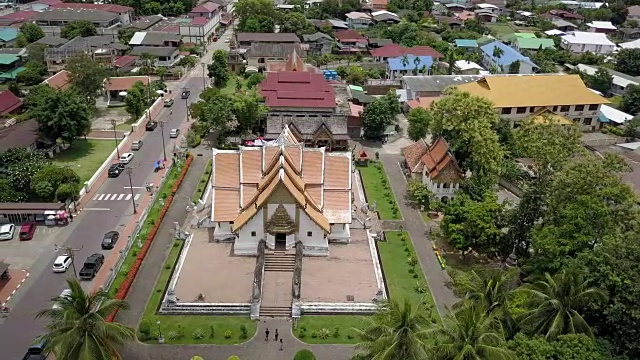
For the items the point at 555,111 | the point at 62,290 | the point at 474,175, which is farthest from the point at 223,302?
the point at 555,111

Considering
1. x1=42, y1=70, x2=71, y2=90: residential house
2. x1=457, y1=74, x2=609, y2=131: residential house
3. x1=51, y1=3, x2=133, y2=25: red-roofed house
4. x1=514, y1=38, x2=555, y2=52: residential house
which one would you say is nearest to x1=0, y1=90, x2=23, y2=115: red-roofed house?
x1=42, y1=70, x2=71, y2=90: residential house

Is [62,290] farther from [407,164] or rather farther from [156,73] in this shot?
[156,73]

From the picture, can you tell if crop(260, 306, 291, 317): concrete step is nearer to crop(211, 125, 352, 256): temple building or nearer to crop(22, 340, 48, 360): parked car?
crop(211, 125, 352, 256): temple building

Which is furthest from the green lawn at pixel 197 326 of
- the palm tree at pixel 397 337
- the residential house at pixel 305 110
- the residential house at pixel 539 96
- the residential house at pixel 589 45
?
the residential house at pixel 589 45

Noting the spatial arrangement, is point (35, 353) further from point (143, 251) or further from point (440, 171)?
point (440, 171)

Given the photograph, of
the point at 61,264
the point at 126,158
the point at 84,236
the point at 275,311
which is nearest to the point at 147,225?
the point at 84,236
